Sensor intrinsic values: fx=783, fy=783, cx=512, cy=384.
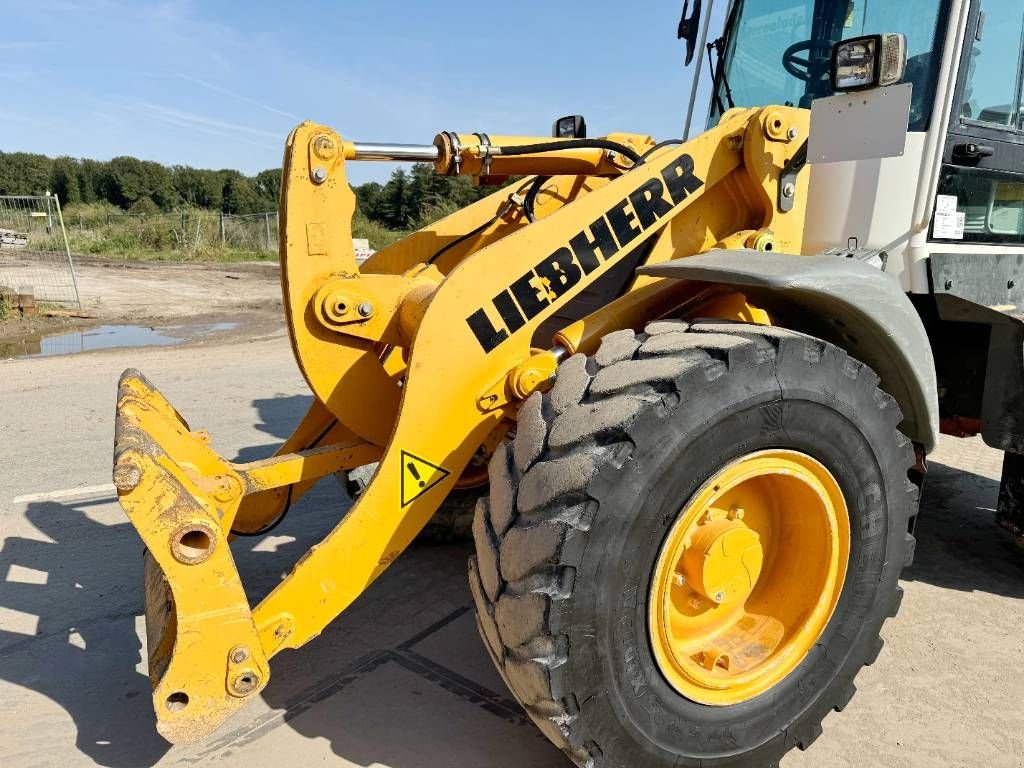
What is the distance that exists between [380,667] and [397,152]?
1.89m

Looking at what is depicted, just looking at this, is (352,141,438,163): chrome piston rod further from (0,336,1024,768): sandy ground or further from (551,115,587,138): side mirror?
(0,336,1024,768): sandy ground

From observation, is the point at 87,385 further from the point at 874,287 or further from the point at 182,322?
the point at 874,287

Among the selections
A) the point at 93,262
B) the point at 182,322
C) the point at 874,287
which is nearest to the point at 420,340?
the point at 874,287

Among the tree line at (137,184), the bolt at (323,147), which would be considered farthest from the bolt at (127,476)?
the tree line at (137,184)

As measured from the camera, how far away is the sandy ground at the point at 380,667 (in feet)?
8.18

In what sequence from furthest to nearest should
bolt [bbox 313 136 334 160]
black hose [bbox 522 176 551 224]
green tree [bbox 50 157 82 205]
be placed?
green tree [bbox 50 157 82 205] < black hose [bbox 522 176 551 224] < bolt [bbox 313 136 334 160]

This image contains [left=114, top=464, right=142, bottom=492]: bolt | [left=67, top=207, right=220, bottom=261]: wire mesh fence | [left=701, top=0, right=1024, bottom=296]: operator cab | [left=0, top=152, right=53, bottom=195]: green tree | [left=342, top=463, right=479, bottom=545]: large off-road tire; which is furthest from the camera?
[left=0, top=152, right=53, bottom=195]: green tree

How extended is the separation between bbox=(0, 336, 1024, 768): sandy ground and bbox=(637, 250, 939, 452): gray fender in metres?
0.97

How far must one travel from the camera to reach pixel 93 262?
25.1 m

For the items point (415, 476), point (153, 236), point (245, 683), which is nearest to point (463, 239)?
point (415, 476)

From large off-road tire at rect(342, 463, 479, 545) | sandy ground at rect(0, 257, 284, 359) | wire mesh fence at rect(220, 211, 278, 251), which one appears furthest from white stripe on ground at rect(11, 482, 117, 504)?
wire mesh fence at rect(220, 211, 278, 251)

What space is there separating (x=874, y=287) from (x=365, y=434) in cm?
182

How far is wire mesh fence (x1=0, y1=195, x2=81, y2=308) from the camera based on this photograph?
14945 mm

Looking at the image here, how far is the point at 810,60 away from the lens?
3498 mm
